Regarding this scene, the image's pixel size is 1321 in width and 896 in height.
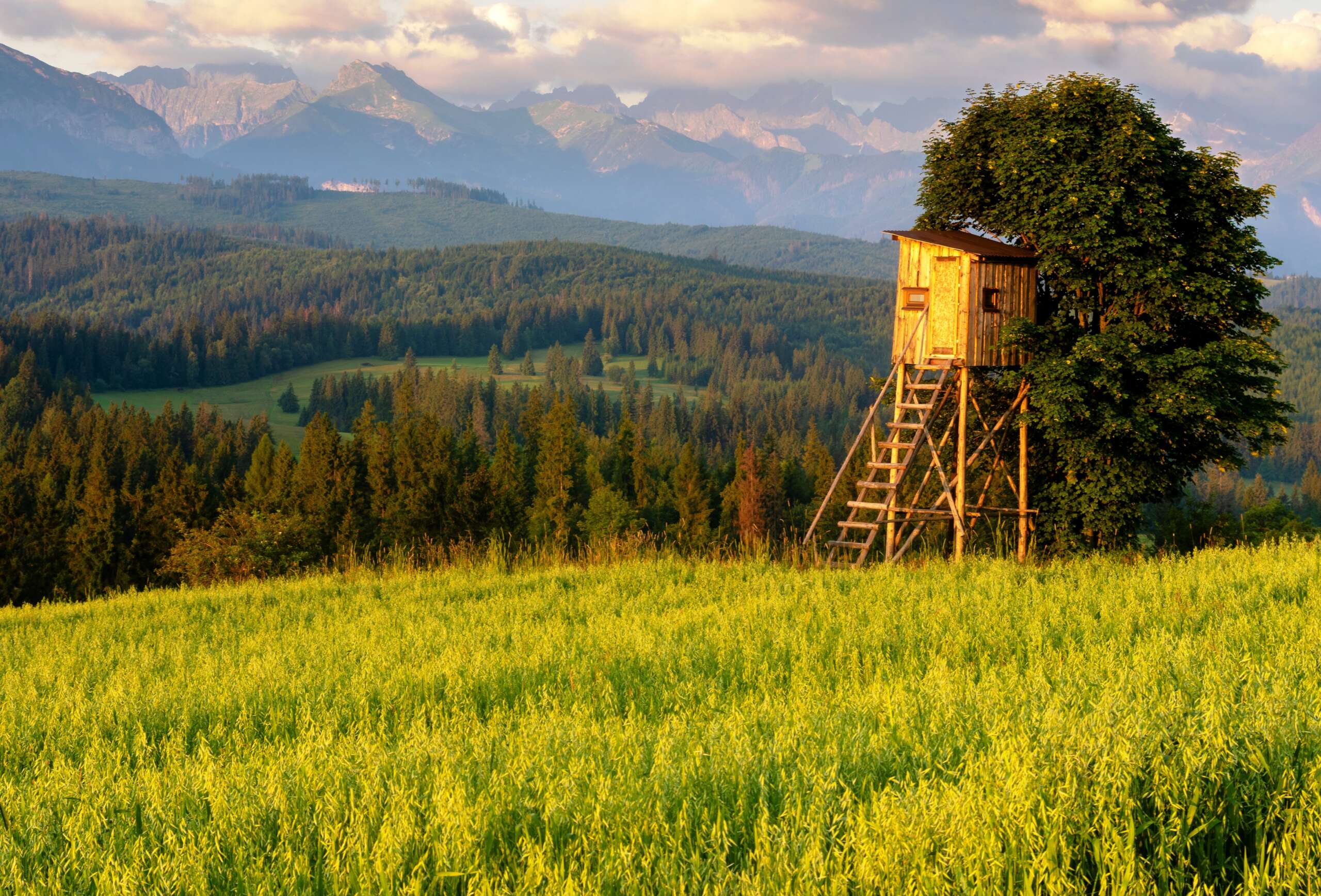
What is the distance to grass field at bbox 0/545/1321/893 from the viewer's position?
3.62m

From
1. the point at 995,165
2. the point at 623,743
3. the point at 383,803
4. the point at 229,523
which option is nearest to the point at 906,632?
the point at 623,743

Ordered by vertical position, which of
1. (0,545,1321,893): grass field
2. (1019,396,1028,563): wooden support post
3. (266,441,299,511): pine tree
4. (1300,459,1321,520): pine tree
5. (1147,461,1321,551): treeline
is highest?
(0,545,1321,893): grass field

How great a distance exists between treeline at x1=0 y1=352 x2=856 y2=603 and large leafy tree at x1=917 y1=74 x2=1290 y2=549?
26.5 m

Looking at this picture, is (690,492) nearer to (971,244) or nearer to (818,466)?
(818,466)

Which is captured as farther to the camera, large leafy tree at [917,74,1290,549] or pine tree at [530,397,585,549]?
pine tree at [530,397,585,549]

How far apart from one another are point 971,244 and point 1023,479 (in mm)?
6153

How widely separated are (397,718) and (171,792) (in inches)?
79.7

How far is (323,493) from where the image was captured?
3354 inches

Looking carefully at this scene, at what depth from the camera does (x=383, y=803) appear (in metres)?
4.38

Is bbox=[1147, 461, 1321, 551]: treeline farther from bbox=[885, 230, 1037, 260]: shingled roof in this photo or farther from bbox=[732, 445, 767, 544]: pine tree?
bbox=[732, 445, 767, 544]: pine tree

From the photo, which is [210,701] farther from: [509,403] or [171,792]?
[509,403]

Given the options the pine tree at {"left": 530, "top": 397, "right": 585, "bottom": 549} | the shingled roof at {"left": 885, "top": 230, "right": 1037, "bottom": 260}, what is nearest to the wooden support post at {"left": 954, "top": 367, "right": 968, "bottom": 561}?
the shingled roof at {"left": 885, "top": 230, "right": 1037, "bottom": 260}

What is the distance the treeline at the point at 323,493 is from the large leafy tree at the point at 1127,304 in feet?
87.1

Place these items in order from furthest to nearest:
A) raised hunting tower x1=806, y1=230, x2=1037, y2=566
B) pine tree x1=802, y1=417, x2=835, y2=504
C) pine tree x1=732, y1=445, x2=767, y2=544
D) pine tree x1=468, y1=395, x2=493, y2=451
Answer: pine tree x1=468, y1=395, x2=493, y2=451 < pine tree x1=802, y1=417, x2=835, y2=504 < pine tree x1=732, y1=445, x2=767, y2=544 < raised hunting tower x1=806, y1=230, x2=1037, y2=566
